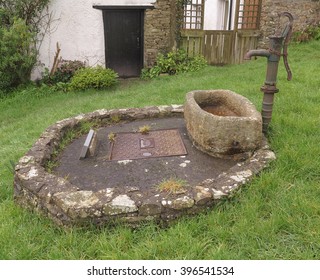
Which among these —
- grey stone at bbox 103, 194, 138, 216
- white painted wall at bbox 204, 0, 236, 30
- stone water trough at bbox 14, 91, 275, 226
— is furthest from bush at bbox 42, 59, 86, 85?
white painted wall at bbox 204, 0, 236, 30

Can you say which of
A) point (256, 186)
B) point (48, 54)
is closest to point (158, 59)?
point (48, 54)

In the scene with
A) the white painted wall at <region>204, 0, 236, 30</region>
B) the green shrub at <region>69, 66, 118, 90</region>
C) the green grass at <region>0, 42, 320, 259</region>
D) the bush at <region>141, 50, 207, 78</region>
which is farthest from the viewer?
the white painted wall at <region>204, 0, 236, 30</region>

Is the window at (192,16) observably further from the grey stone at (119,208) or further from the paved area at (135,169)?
the grey stone at (119,208)

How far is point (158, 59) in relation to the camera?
9922 mm

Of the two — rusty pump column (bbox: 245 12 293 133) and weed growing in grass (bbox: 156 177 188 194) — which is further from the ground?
rusty pump column (bbox: 245 12 293 133)

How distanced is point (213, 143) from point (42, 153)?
207cm

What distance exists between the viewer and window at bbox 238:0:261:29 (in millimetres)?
10430

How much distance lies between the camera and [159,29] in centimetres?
974

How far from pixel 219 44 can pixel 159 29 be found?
7.12 feet

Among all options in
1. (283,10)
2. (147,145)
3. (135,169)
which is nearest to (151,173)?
(135,169)

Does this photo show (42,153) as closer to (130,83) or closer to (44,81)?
(130,83)

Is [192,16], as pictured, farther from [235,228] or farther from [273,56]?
[235,228]

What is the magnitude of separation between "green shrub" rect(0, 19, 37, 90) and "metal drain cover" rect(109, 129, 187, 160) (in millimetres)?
6139

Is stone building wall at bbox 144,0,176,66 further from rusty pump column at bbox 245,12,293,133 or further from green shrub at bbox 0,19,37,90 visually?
rusty pump column at bbox 245,12,293,133
